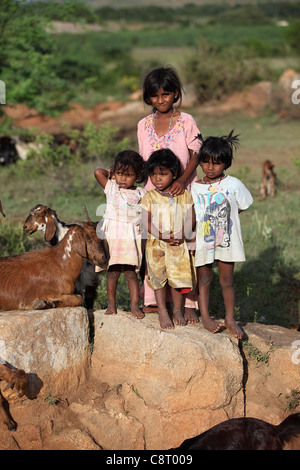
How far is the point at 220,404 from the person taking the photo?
13.1ft

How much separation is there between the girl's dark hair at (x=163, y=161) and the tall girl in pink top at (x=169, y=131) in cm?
11

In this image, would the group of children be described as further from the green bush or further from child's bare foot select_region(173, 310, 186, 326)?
the green bush

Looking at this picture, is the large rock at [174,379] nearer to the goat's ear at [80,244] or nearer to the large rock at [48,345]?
the large rock at [48,345]

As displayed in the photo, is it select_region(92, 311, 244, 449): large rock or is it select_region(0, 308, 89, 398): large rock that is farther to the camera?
select_region(92, 311, 244, 449): large rock

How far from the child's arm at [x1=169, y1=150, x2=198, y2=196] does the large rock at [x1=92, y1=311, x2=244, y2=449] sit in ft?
3.20

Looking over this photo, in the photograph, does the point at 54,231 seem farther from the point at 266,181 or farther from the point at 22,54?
the point at 22,54

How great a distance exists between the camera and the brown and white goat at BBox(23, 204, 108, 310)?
4.63 meters

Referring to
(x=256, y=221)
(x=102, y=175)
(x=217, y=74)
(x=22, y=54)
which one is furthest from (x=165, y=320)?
(x=217, y=74)

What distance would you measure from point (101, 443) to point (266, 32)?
1661 inches

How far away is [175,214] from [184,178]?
10.8 inches

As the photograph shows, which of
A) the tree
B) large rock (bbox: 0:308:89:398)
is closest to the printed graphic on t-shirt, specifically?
large rock (bbox: 0:308:89:398)

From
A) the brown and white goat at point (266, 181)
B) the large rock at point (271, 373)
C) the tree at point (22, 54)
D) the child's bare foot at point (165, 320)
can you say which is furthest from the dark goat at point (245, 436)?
the tree at point (22, 54)
